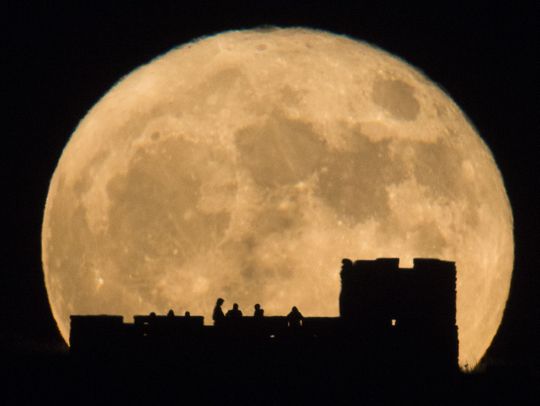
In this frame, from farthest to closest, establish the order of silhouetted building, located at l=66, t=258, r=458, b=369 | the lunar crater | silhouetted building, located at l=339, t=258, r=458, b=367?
the lunar crater
silhouetted building, located at l=339, t=258, r=458, b=367
silhouetted building, located at l=66, t=258, r=458, b=369

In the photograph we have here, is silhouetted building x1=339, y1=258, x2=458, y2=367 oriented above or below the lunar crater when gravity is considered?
below

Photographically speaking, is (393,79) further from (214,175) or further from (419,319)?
(419,319)

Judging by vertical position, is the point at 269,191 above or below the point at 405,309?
above

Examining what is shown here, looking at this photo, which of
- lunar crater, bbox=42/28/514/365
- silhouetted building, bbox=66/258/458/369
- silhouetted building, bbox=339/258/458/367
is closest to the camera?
silhouetted building, bbox=66/258/458/369

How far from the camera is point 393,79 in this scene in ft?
88.2

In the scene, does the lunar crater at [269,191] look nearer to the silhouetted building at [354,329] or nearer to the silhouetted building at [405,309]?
the silhouetted building at [405,309]

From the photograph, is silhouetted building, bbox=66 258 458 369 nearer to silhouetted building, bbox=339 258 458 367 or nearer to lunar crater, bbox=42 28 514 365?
silhouetted building, bbox=339 258 458 367

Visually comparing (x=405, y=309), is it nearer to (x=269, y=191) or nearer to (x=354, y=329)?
(x=354, y=329)

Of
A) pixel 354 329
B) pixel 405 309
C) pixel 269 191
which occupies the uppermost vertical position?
pixel 269 191

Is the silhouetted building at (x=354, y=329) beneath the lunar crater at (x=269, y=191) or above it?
beneath

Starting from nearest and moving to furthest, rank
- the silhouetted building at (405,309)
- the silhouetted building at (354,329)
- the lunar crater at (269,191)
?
the silhouetted building at (354,329), the silhouetted building at (405,309), the lunar crater at (269,191)

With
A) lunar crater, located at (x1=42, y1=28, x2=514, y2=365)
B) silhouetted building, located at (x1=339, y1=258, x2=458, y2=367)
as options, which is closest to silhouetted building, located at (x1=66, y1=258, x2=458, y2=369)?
silhouetted building, located at (x1=339, y1=258, x2=458, y2=367)

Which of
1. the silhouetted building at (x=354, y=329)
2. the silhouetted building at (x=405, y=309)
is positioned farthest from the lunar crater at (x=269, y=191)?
the silhouetted building at (x=354, y=329)

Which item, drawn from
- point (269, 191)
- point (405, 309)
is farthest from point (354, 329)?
point (269, 191)
